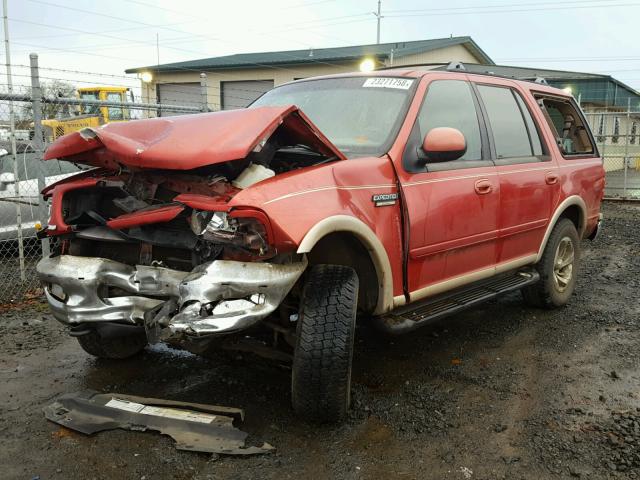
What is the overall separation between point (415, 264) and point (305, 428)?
1187mm

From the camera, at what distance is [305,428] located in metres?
3.21

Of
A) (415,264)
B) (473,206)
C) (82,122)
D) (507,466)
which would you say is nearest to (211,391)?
(415,264)

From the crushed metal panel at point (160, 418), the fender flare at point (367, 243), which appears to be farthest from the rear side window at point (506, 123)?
the crushed metal panel at point (160, 418)

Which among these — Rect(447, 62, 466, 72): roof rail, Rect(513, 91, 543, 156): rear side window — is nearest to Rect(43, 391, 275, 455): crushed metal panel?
Rect(447, 62, 466, 72): roof rail

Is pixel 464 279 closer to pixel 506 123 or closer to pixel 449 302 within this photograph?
pixel 449 302

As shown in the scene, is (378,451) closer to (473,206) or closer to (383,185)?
(383,185)

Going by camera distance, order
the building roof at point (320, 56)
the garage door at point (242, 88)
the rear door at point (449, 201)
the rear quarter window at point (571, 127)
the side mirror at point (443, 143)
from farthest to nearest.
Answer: the garage door at point (242, 88) → the building roof at point (320, 56) → the rear quarter window at point (571, 127) → the rear door at point (449, 201) → the side mirror at point (443, 143)

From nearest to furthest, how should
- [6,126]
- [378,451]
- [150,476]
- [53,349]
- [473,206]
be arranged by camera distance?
[150,476] < [378,451] < [473,206] < [53,349] < [6,126]

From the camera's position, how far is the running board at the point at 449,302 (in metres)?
3.52

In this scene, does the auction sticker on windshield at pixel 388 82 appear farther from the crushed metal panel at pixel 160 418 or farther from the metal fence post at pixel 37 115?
the metal fence post at pixel 37 115

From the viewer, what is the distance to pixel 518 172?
4488 millimetres

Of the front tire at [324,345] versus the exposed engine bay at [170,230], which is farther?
the front tire at [324,345]

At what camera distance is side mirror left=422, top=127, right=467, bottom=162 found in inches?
137

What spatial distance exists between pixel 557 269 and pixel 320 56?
17.3 m
